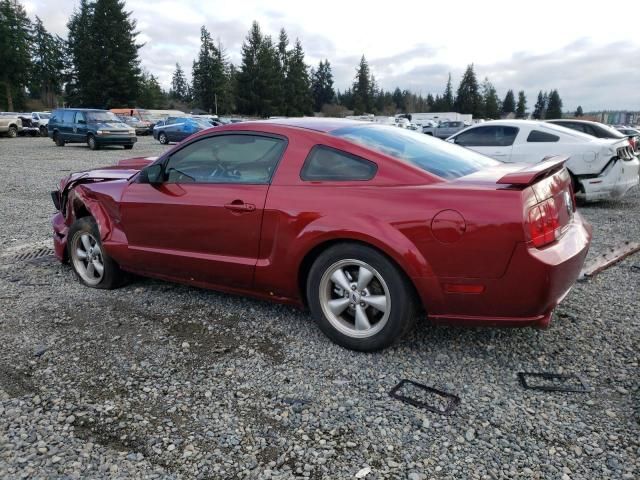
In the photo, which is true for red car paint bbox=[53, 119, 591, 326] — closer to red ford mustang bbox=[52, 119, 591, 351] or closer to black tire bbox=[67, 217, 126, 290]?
red ford mustang bbox=[52, 119, 591, 351]

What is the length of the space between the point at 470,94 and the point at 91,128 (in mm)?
97266

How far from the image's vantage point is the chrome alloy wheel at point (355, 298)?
3113 millimetres

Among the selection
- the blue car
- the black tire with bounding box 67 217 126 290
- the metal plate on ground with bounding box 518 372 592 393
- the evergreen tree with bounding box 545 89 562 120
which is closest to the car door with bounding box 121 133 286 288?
the black tire with bounding box 67 217 126 290

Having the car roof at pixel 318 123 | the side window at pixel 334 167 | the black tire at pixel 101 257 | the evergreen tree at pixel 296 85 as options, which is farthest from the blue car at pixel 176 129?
the evergreen tree at pixel 296 85

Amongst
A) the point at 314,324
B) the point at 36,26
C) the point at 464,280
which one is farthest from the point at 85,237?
the point at 36,26

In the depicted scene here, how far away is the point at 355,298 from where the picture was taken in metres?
3.20

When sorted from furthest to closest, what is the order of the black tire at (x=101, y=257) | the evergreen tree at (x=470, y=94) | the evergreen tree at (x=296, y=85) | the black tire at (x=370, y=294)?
the evergreen tree at (x=470, y=94) < the evergreen tree at (x=296, y=85) < the black tire at (x=101, y=257) < the black tire at (x=370, y=294)

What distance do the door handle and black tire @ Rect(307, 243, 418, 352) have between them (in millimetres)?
590

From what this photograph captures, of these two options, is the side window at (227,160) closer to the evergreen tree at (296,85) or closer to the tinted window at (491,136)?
the tinted window at (491,136)

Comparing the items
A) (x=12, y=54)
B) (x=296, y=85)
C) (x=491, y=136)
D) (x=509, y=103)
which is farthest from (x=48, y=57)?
(x=509, y=103)

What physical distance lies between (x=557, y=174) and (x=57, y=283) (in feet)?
14.0

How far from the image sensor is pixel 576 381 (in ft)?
9.48

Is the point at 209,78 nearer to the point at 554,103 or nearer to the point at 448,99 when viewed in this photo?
the point at 448,99

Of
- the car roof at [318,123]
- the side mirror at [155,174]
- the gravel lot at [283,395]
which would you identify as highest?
the car roof at [318,123]
